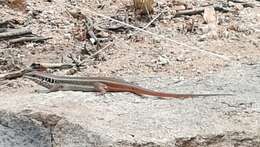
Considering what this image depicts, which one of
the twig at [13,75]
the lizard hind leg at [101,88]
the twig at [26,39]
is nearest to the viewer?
the lizard hind leg at [101,88]

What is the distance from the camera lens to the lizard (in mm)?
4938

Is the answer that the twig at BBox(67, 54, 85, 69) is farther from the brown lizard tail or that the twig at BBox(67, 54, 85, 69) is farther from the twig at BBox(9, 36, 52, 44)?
the brown lizard tail

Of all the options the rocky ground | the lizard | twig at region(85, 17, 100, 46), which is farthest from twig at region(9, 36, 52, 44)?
the lizard

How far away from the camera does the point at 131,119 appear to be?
444cm

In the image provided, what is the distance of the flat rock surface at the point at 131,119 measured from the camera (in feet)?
14.0

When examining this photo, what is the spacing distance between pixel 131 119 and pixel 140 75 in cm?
152

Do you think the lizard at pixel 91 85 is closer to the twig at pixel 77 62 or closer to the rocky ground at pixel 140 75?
the rocky ground at pixel 140 75

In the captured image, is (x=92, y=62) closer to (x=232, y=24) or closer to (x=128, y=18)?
(x=128, y=18)

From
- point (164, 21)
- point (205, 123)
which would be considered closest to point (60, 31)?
point (164, 21)

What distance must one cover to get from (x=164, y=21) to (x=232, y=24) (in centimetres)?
73

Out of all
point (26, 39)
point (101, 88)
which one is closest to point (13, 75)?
point (26, 39)

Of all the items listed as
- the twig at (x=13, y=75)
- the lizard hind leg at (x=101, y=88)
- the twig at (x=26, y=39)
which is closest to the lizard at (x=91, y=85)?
the lizard hind leg at (x=101, y=88)

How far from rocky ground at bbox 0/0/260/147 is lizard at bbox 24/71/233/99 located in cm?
7

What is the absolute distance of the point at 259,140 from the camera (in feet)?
14.4
